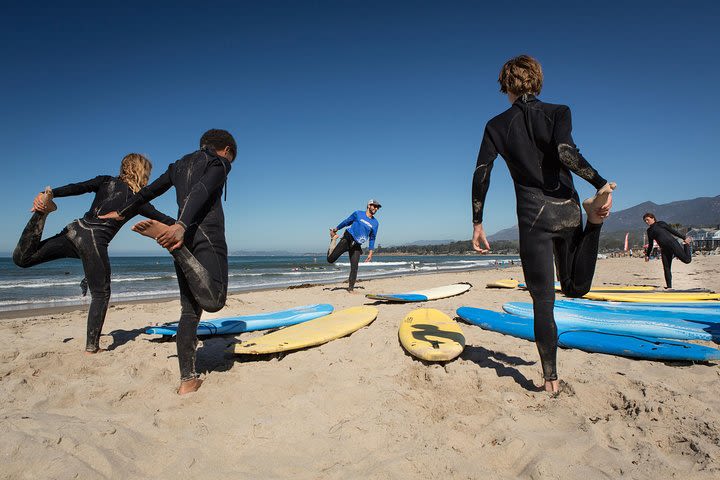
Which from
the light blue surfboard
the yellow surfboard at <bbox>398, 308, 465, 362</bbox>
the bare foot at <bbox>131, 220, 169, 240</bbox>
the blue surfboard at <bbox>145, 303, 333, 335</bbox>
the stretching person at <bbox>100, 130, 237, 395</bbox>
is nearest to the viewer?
the bare foot at <bbox>131, 220, 169, 240</bbox>

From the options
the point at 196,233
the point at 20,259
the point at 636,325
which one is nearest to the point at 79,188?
the point at 20,259

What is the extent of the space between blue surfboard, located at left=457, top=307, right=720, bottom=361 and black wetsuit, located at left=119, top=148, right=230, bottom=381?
3.04 m

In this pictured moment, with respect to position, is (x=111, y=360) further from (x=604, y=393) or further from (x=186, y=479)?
(x=604, y=393)

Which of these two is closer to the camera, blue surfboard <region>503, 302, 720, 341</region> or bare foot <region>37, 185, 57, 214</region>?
bare foot <region>37, 185, 57, 214</region>

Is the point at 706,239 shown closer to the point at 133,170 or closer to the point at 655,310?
the point at 655,310

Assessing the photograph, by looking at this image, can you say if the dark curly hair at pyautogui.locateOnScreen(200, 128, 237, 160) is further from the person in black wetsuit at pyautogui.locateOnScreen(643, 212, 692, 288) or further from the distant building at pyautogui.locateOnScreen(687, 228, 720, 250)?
the distant building at pyautogui.locateOnScreen(687, 228, 720, 250)

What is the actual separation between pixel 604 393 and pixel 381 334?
7.23 ft

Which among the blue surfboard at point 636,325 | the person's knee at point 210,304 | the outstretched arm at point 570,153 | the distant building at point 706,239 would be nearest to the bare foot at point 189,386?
the person's knee at point 210,304

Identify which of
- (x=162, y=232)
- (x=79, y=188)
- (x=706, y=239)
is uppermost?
(x=79, y=188)

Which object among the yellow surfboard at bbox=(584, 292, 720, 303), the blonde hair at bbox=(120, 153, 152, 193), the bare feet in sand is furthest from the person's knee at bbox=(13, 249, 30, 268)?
→ the yellow surfboard at bbox=(584, 292, 720, 303)

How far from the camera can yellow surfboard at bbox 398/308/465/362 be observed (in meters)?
3.04

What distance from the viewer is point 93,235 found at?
3.66 metres

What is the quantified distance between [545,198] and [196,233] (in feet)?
7.93

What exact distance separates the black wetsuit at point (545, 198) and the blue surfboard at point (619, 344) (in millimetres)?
1079
